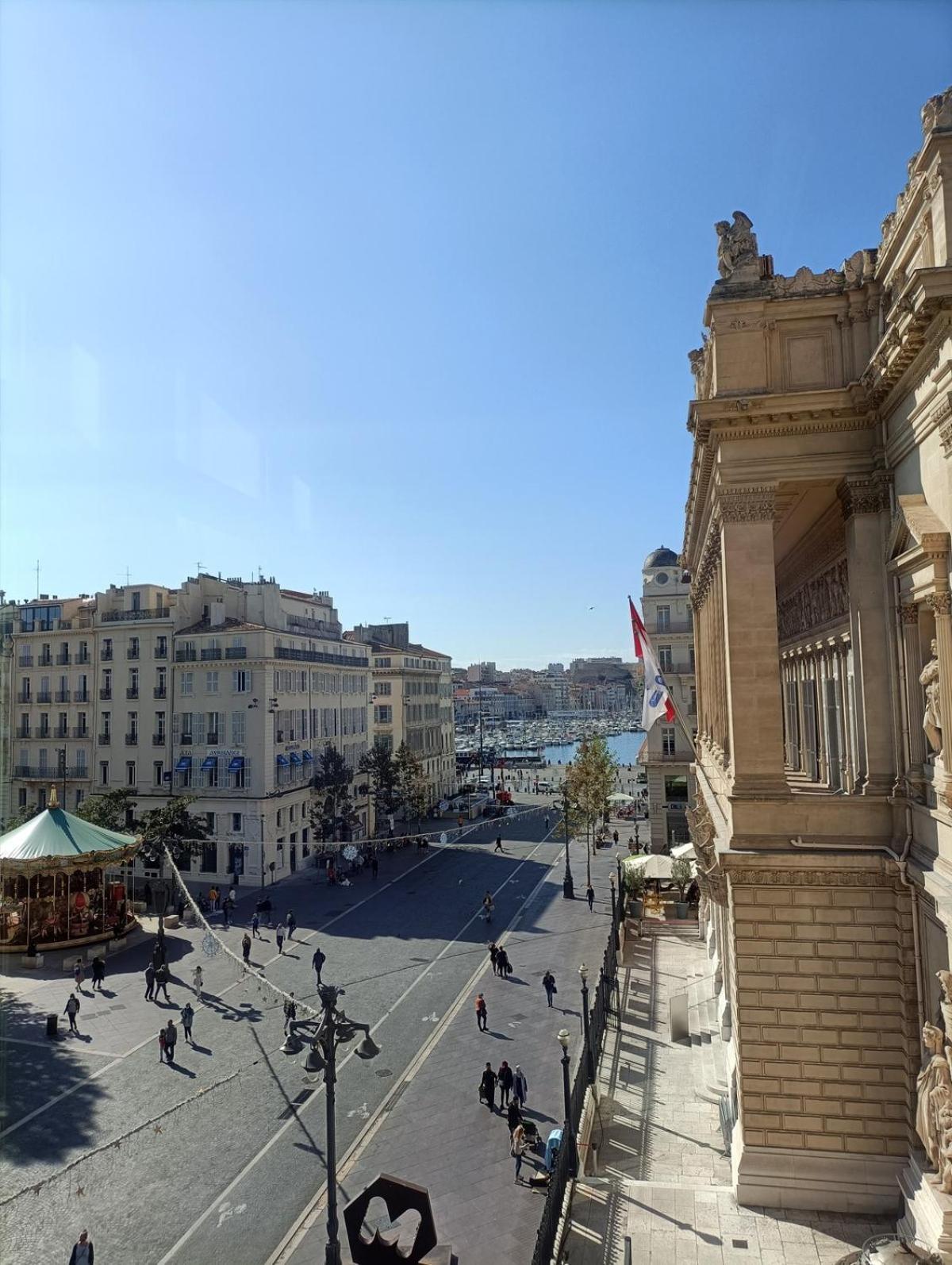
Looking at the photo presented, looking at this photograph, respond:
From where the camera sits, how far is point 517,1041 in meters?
19.9

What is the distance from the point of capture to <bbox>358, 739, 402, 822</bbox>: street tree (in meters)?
51.1

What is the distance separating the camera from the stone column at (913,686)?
40.7ft

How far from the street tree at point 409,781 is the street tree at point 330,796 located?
18.8 ft

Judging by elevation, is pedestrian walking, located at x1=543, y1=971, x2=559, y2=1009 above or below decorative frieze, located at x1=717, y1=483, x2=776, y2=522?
below

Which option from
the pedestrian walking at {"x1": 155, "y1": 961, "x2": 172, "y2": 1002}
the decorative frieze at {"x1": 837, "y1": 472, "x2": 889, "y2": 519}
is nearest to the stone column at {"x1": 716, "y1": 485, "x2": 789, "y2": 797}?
the decorative frieze at {"x1": 837, "y1": 472, "x2": 889, "y2": 519}

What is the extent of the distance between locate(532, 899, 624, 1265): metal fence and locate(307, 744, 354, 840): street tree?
21.0 m

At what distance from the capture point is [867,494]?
13555mm

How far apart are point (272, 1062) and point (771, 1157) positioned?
37.5 ft

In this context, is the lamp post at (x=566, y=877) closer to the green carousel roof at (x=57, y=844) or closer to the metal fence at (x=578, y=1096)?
the metal fence at (x=578, y=1096)

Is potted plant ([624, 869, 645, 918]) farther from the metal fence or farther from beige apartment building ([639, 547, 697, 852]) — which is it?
beige apartment building ([639, 547, 697, 852])

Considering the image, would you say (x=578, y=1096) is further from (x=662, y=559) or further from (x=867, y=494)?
(x=662, y=559)

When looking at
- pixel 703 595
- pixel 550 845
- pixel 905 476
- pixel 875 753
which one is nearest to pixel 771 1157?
pixel 875 753

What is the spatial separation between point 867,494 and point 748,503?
1.90m

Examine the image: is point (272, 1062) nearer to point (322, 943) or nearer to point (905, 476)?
point (322, 943)
